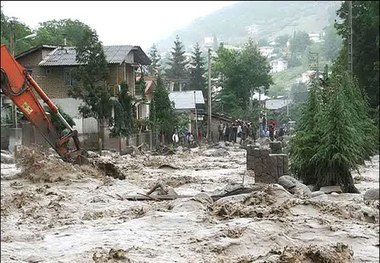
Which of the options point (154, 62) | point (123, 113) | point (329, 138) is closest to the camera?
point (123, 113)

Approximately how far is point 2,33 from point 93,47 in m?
0.64

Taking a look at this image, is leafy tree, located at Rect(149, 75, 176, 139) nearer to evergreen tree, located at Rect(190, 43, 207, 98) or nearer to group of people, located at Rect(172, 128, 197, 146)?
evergreen tree, located at Rect(190, 43, 207, 98)

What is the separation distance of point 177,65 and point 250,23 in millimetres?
834

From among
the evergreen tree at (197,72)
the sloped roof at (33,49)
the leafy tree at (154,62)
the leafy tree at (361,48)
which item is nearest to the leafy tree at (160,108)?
the leafy tree at (154,62)

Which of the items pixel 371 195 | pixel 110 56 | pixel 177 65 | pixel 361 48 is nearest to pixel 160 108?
pixel 177 65

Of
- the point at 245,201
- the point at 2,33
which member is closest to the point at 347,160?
the point at 245,201

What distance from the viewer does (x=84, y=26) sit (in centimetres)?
470

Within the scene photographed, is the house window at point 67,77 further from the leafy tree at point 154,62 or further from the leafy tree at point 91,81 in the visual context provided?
the leafy tree at point 154,62

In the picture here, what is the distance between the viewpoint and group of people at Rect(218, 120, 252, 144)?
8773 mm

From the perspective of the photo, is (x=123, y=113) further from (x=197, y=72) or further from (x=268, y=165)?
(x=268, y=165)

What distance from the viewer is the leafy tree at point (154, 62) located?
5.62 m

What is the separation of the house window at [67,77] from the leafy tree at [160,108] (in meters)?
0.90

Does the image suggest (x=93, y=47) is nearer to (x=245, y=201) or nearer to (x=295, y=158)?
(x=245, y=201)

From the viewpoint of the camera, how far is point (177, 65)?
655cm
